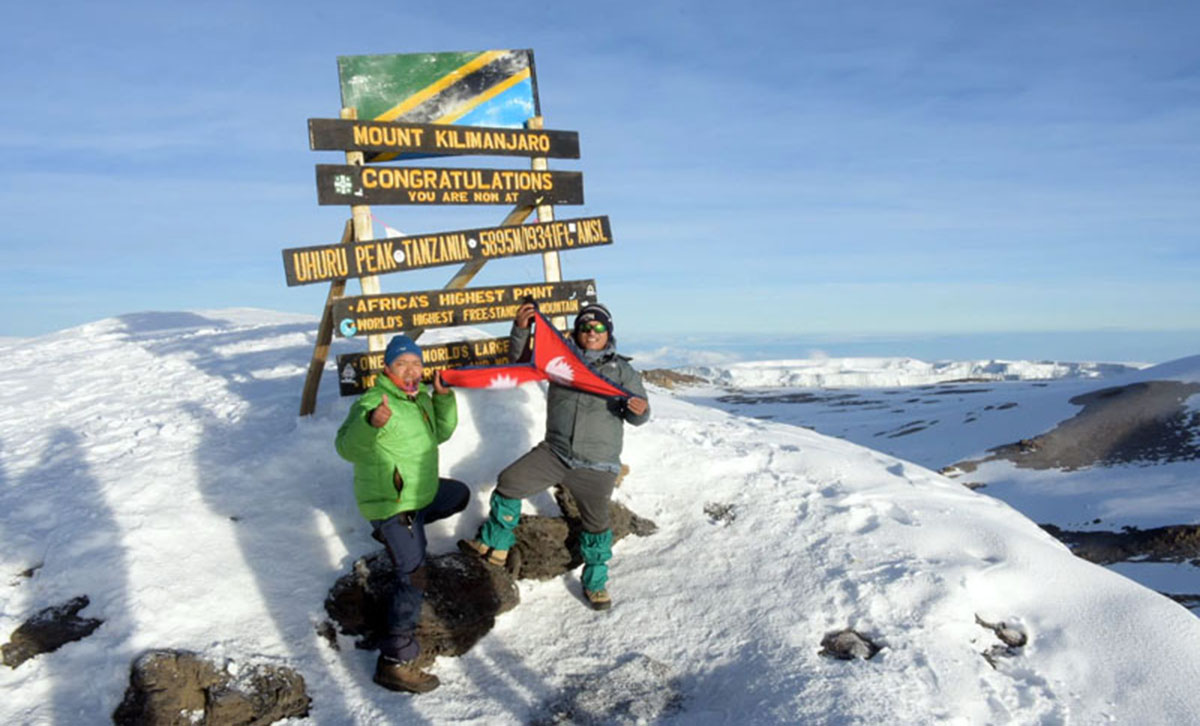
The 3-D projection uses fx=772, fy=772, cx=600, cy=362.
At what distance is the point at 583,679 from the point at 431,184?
5.52 metres

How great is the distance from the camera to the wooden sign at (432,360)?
8359 millimetres

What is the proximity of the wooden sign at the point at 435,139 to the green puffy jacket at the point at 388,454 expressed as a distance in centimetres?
329

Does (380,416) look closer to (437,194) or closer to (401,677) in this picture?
(401,677)

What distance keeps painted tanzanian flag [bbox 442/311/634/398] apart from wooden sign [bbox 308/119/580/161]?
2.51 meters

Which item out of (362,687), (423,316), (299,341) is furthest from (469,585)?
(299,341)

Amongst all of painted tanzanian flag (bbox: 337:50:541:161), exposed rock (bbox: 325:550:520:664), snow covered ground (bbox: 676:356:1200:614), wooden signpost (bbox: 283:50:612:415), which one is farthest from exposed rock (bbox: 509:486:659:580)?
snow covered ground (bbox: 676:356:1200:614)

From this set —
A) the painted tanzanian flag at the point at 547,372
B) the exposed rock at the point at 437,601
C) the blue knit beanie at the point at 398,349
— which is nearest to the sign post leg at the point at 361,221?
the painted tanzanian flag at the point at 547,372

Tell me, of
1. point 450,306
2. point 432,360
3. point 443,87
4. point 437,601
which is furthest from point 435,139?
point 437,601

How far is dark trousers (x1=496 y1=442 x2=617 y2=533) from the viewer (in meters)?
6.56

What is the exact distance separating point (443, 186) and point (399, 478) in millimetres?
4128

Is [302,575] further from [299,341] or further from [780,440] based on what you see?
[299,341]

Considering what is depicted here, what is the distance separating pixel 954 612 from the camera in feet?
19.9

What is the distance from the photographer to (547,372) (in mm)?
7090

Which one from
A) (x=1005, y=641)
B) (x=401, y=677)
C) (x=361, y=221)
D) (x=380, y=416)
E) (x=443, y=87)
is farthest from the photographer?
(x=443, y=87)
